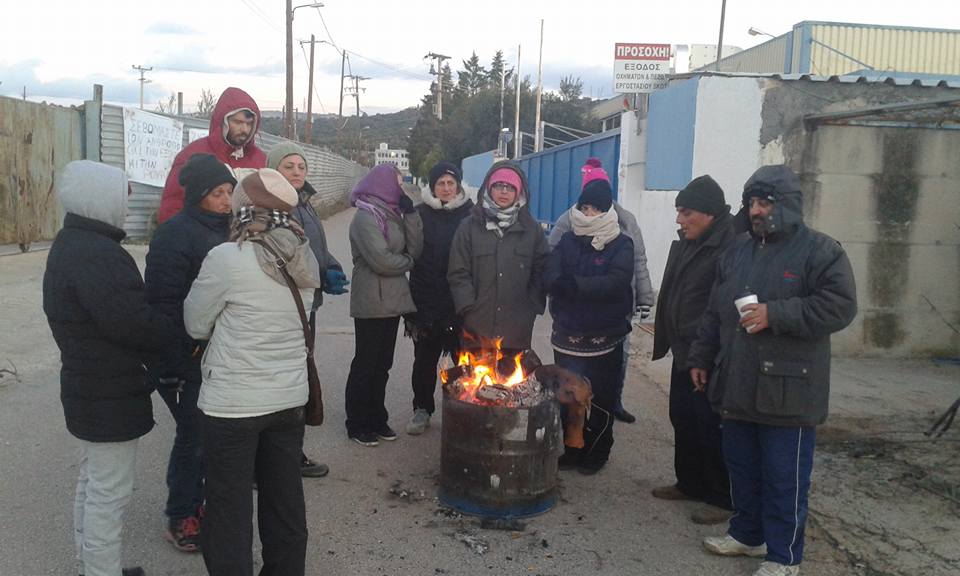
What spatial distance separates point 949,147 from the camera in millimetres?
8727

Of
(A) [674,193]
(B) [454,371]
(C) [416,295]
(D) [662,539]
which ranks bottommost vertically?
(D) [662,539]

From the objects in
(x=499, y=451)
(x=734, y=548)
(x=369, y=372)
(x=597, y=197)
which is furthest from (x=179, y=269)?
(x=734, y=548)

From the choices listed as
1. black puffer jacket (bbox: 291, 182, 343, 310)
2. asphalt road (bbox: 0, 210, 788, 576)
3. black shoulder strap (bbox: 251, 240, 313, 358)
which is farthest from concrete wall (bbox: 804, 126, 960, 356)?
black shoulder strap (bbox: 251, 240, 313, 358)

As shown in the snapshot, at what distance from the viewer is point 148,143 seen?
540 inches

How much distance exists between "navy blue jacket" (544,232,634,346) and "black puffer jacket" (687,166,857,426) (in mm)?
1249

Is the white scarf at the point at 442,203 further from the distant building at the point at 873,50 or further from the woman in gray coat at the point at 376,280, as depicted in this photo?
the distant building at the point at 873,50

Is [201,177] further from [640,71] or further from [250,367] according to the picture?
[640,71]

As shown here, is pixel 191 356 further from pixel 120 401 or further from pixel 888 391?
pixel 888 391

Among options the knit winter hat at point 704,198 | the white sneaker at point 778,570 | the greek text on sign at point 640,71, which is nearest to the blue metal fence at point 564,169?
the greek text on sign at point 640,71

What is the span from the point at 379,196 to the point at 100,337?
256cm

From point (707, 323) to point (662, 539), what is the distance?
123 cm

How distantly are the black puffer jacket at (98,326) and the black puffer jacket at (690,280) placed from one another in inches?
113

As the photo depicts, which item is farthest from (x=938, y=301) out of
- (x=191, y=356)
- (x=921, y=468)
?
(x=191, y=356)

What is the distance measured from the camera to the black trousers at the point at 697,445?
4828 mm
